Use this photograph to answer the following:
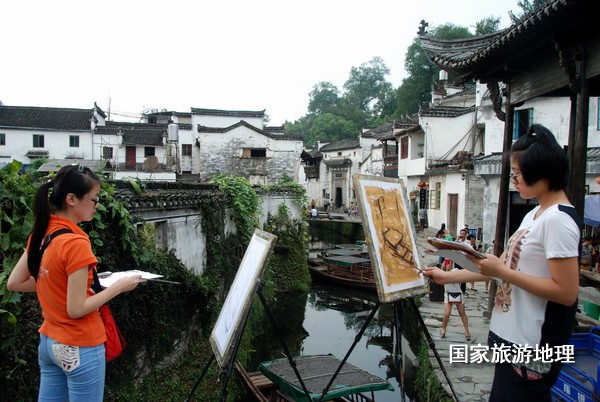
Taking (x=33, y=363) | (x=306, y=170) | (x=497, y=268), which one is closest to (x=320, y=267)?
(x=33, y=363)

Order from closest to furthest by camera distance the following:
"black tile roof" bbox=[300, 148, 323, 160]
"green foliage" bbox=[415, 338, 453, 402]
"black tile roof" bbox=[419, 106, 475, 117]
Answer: "green foliage" bbox=[415, 338, 453, 402] < "black tile roof" bbox=[419, 106, 475, 117] < "black tile roof" bbox=[300, 148, 323, 160]

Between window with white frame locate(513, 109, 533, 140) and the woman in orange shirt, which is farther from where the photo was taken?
window with white frame locate(513, 109, 533, 140)

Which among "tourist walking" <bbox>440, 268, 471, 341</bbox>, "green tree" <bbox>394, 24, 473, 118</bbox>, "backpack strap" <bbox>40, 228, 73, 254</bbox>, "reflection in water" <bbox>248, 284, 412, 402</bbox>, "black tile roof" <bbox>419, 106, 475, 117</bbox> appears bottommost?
"reflection in water" <bbox>248, 284, 412, 402</bbox>

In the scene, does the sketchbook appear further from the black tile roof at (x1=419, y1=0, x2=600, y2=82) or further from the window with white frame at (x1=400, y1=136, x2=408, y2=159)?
the window with white frame at (x1=400, y1=136, x2=408, y2=159)

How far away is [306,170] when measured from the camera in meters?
41.9

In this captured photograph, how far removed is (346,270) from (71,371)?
516 inches

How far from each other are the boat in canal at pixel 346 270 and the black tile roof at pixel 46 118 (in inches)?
829

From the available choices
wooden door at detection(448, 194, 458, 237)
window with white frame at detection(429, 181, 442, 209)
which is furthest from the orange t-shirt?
window with white frame at detection(429, 181, 442, 209)

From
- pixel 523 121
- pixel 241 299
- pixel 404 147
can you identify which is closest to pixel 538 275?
pixel 241 299

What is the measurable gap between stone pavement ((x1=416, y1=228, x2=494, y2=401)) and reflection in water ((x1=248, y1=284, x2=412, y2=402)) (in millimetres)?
1225

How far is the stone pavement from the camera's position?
211 inches

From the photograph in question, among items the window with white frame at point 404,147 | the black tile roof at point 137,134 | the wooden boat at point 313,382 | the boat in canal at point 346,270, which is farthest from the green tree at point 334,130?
the wooden boat at point 313,382

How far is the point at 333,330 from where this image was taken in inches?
456

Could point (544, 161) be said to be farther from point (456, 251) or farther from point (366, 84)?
point (366, 84)
